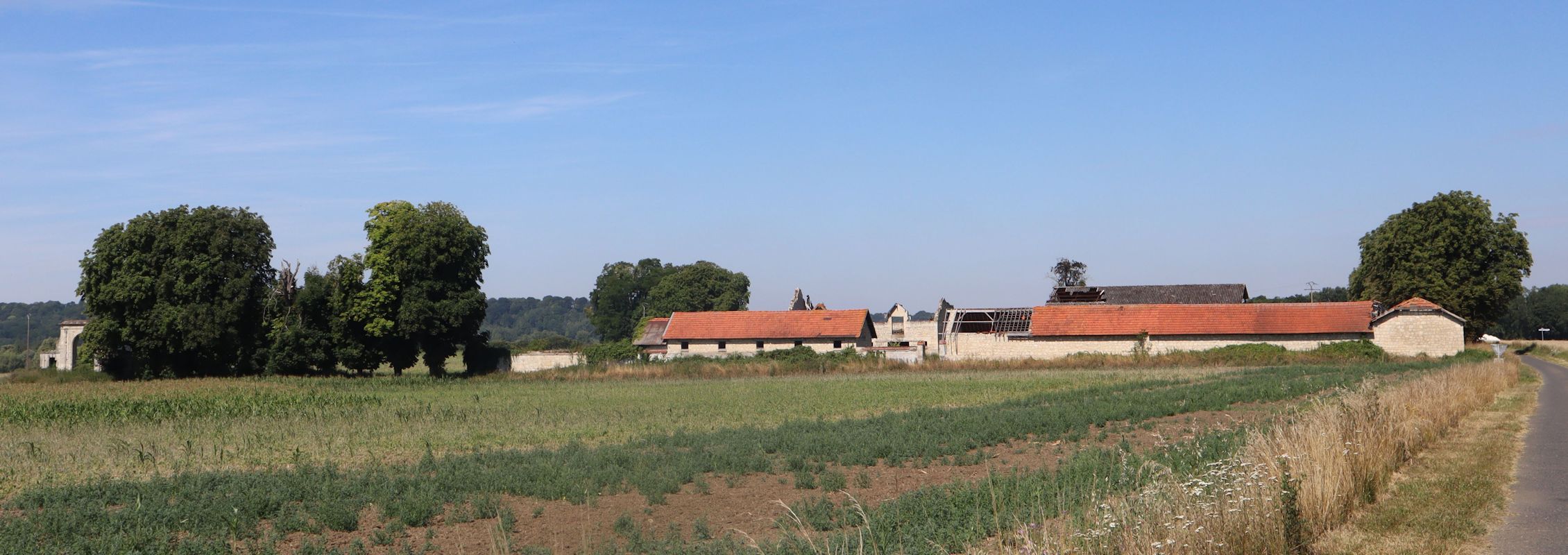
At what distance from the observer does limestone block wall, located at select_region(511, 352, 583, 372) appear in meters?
63.6

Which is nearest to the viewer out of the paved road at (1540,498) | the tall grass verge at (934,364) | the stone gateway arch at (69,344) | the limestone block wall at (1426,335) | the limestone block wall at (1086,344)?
the paved road at (1540,498)

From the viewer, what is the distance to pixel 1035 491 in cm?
1191

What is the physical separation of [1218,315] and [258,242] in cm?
5102

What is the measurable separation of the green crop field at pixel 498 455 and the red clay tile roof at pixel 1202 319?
75.4 ft

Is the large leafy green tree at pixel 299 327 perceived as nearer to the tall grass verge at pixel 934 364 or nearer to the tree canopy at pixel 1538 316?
the tall grass verge at pixel 934 364

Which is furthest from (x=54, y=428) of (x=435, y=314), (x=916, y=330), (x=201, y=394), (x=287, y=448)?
(x=916, y=330)

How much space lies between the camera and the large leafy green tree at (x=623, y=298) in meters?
131

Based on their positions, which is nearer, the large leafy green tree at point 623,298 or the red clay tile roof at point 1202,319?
the red clay tile roof at point 1202,319

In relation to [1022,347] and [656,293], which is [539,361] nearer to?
[1022,347]

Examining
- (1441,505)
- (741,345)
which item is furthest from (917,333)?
(1441,505)

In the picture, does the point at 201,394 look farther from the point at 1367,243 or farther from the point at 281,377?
the point at 1367,243

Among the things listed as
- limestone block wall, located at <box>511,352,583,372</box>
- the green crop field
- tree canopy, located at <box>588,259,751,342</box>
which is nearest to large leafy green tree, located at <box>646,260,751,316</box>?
tree canopy, located at <box>588,259,751,342</box>

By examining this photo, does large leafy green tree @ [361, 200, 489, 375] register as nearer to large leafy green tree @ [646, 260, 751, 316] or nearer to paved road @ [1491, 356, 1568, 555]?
paved road @ [1491, 356, 1568, 555]

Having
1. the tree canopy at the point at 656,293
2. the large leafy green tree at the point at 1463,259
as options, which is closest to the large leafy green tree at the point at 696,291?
the tree canopy at the point at 656,293
